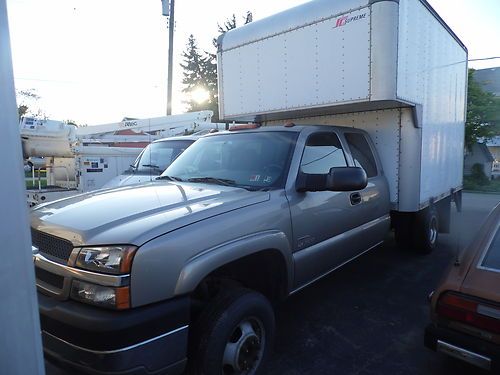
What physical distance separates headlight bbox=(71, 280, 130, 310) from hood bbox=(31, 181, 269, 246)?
0.78 ft

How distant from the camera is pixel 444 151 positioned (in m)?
6.15

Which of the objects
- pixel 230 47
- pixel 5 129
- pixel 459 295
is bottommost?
pixel 459 295

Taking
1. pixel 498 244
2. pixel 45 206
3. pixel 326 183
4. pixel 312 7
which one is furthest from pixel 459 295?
pixel 312 7

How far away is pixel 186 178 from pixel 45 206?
1.25 m

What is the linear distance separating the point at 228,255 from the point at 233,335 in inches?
22.9

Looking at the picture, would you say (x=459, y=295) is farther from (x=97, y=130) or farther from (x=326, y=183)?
(x=97, y=130)

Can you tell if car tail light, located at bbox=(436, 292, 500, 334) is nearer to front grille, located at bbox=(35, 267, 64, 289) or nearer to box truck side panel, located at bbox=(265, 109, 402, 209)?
front grille, located at bbox=(35, 267, 64, 289)

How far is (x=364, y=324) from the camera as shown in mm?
3613

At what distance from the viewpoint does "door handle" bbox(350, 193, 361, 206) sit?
3.87 meters

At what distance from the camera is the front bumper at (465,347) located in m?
2.13

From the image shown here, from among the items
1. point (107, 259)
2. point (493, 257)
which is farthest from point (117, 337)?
point (493, 257)

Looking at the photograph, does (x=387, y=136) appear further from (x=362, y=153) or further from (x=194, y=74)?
(x=194, y=74)

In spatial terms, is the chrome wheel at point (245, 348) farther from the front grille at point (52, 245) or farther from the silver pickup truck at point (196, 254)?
the front grille at point (52, 245)

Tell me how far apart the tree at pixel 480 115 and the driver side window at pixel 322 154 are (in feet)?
61.6
